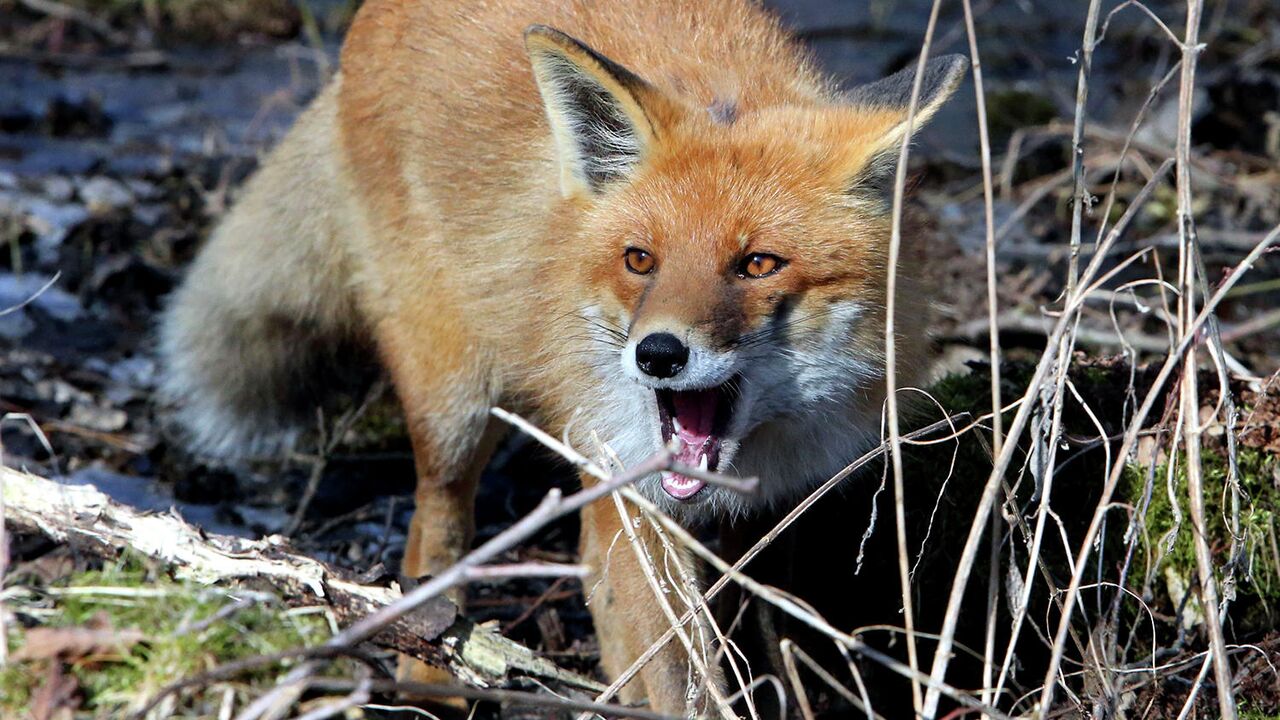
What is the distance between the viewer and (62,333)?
5145 millimetres

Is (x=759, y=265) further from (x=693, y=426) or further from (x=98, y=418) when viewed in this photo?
(x=98, y=418)

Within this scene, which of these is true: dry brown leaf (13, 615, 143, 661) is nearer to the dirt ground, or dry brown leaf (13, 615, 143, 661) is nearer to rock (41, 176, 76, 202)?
the dirt ground

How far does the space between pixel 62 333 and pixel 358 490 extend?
1.54 metres

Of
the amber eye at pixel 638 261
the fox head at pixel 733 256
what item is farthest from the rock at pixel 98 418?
the amber eye at pixel 638 261

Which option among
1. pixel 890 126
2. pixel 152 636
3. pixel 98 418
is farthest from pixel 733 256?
pixel 98 418

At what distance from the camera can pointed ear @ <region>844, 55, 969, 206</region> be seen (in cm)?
289

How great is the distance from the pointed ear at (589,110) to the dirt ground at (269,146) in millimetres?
904

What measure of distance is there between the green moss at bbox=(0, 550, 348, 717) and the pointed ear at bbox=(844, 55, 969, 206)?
1.70 metres

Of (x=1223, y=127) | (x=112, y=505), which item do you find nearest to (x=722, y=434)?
(x=112, y=505)

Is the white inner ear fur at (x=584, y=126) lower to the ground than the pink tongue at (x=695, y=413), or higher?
higher

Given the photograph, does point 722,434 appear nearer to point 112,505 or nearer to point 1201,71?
point 112,505

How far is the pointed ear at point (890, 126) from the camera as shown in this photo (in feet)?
9.49

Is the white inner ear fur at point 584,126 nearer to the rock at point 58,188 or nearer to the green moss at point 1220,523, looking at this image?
the green moss at point 1220,523

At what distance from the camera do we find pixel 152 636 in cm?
196
